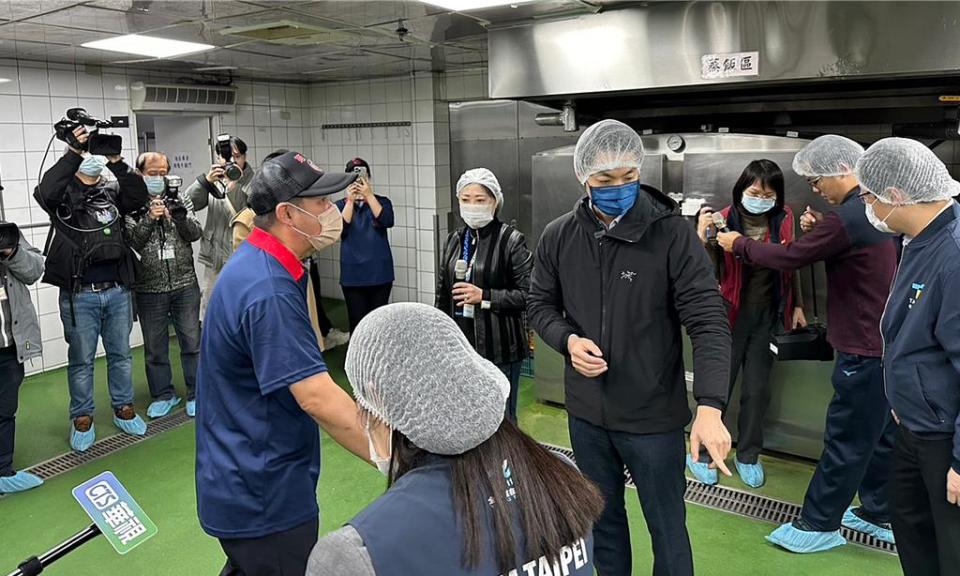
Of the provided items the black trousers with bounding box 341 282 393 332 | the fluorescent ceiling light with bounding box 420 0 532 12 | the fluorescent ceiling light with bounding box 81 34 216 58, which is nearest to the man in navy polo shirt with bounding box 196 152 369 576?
the fluorescent ceiling light with bounding box 420 0 532 12

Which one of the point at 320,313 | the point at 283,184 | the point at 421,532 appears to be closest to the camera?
the point at 421,532

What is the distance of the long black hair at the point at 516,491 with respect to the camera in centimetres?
98

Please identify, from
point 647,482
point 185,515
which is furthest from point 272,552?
point 185,515

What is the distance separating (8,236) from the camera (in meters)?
3.48

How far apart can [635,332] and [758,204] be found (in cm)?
166

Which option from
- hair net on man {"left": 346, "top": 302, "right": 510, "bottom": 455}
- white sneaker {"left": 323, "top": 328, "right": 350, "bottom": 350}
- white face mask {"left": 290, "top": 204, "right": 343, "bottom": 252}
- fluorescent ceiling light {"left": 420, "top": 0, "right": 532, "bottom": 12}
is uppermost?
fluorescent ceiling light {"left": 420, "top": 0, "right": 532, "bottom": 12}

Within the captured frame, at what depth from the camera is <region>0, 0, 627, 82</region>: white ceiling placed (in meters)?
3.45

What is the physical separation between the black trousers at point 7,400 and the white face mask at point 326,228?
2466 millimetres

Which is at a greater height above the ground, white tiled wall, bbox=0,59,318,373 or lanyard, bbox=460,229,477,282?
white tiled wall, bbox=0,59,318,373

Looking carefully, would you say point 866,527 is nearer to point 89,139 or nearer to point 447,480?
point 447,480

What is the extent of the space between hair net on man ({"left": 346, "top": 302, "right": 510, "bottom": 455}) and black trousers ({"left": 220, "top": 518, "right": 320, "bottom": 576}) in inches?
37.5

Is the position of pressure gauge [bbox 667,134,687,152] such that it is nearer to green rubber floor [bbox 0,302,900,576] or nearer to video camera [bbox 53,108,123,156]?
green rubber floor [bbox 0,302,900,576]

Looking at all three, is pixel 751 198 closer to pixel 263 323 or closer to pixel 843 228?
pixel 843 228

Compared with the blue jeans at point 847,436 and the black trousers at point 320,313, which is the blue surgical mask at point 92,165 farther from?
the blue jeans at point 847,436
